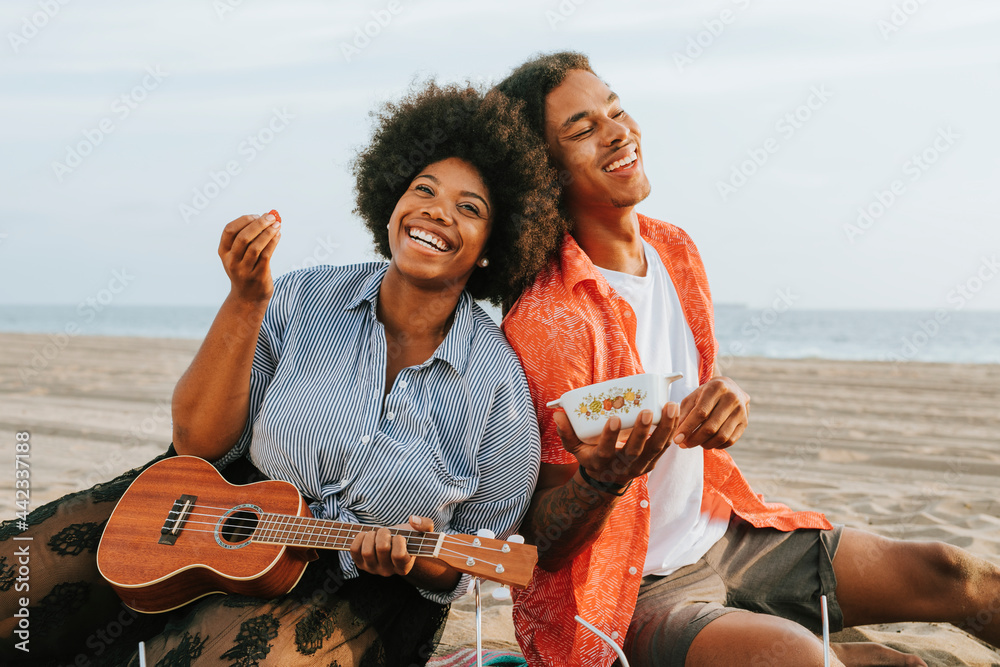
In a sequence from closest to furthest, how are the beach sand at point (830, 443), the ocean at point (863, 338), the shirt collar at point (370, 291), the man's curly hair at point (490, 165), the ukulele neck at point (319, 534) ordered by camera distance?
the ukulele neck at point (319, 534) < the shirt collar at point (370, 291) < the man's curly hair at point (490, 165) < the beach sand at point (830, 443) < the ocean at point (863, 338)

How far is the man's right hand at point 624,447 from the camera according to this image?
212 cm

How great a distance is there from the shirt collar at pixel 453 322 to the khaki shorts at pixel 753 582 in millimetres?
1022

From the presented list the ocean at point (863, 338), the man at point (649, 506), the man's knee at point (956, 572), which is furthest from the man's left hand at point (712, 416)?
the ocean at point (863, 338)

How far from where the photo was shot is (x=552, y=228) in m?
2.96

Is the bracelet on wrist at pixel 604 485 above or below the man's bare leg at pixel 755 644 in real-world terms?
above

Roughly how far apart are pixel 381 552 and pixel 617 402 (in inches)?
30.5

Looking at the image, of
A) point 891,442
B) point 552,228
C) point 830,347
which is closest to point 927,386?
point 891,442

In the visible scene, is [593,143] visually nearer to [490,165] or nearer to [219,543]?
[490,165]

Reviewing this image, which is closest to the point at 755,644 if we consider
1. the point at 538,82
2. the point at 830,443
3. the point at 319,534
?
the point at 319,534

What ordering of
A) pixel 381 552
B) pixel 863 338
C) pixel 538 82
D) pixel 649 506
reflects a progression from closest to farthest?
pixel 381 552
pixel 649 506
pixel 538 82
pixel 863 338

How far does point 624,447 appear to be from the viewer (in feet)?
7.29

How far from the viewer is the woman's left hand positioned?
205 cm

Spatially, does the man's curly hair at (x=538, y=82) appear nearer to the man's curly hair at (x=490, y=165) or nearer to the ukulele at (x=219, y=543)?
the man's curly hair at (x=490, y=165)

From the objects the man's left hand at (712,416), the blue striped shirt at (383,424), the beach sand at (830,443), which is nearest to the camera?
the man's left hand at (712,416)
